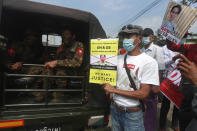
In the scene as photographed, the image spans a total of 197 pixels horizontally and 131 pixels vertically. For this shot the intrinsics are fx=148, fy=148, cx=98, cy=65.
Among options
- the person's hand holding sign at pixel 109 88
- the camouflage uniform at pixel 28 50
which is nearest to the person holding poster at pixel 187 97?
the person's hand holding sign at pixel 109 88

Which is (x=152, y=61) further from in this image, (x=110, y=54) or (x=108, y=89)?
(x=108, y=89)

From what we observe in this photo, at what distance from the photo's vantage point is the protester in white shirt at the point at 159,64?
2682 millimetres

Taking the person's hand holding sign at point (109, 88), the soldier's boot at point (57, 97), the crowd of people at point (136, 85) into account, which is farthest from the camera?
the soldier's boot at point (57, 97)

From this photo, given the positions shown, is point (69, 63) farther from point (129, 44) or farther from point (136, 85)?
point (136, 85)

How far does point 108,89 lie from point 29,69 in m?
1.61

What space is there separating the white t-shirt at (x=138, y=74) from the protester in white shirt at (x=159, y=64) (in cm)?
110

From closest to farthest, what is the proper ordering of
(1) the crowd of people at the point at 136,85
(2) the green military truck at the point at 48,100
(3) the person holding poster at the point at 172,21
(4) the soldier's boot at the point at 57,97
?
(3) the person holding poster at the point at 172,21 < (1) the crowd of people at the point at 136,85 < (2) the green military truck at the point at 48,100 < (4) the soldier's boot at the point at 57,97

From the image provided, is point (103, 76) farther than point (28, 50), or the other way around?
point (28, 50)

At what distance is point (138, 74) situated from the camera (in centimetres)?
166

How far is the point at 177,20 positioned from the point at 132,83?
78cm

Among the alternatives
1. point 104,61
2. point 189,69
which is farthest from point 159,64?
point 189,69

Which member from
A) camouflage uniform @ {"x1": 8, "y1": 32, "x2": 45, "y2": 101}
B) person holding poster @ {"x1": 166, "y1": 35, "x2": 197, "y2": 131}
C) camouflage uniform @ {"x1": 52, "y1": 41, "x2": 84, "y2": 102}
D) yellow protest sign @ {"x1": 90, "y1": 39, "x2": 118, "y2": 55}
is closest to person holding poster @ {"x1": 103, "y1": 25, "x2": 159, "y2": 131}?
yellow protest sign @ {"x1": 90, "y1": 39, "x2": 118, "y2": 55}

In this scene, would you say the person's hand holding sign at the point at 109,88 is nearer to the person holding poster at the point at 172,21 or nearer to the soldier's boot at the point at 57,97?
the person holding poster at the point at 172,21

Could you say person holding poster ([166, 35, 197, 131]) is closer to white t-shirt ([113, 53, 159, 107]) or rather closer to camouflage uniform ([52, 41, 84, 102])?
white t-shirt ([113, 53, 159, 107])
